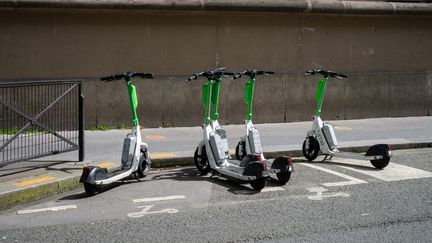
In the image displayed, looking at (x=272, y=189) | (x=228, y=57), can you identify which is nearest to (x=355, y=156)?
(x=272, y=189)

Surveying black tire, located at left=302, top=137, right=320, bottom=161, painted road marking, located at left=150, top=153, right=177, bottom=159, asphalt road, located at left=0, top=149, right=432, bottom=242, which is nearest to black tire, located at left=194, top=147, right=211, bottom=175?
asphalt road, located at left=0, top=149, right=432, bottom=242

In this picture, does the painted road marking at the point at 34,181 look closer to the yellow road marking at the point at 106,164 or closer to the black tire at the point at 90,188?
the black tire at the point at 90,188

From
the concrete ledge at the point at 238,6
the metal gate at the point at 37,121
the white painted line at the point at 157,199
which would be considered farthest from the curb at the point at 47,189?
the concrete ledge at the point at 238,6

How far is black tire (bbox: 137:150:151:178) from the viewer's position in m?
8.42

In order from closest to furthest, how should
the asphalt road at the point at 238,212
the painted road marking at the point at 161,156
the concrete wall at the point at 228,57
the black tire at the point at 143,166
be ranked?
the asphalt road at the point at 238,212, the black tire at the point at 143,166, the painted road marking at the point at 161,156, the concrete wall at the point at 228,57

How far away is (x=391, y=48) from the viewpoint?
14406mm

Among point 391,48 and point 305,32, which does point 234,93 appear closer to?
point 305,32

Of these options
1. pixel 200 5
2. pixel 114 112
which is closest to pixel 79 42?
pixel 114 112

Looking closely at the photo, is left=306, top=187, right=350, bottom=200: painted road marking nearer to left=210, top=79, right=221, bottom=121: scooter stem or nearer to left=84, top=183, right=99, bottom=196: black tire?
left=210, top=79, right=221, bottom=121: scooter stem

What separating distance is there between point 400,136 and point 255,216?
6055 millimetres

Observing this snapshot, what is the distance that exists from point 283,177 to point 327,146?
5.63 feet

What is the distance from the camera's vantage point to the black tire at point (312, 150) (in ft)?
32.1

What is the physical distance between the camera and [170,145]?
Result: 1073 centimetres

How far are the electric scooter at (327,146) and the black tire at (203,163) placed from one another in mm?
1862
